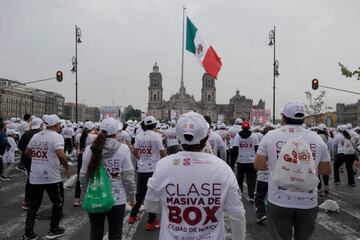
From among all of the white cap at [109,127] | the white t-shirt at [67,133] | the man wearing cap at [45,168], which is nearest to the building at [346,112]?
the white t-shirt at [67,133]

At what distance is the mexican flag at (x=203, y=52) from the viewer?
14148 mm

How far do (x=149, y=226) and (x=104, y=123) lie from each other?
3049 mm

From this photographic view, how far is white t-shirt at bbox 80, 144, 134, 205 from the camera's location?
4688 millimetres

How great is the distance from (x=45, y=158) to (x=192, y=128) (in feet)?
13.7

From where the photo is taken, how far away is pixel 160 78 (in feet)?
491

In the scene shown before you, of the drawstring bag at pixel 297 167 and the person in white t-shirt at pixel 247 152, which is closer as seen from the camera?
the drawstring bag at pixel 297 167

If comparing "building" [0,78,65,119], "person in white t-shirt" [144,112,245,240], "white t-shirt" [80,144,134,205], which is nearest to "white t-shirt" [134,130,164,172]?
"white t-shirt" [80,144,134,205]

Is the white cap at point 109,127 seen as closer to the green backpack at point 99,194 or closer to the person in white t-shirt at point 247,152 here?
the green backpack at point 99,194

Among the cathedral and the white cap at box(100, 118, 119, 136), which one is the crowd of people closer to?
the white cap at box(100, 118, 119, 136)

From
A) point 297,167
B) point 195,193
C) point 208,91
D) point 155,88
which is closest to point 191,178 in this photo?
point 195,193

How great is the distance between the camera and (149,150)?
25.0ft

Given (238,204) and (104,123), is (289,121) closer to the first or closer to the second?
(238,204)

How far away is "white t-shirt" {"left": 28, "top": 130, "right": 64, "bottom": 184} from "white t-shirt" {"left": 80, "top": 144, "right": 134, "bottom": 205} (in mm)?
1858

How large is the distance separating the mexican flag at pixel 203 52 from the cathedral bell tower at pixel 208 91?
443 ft
